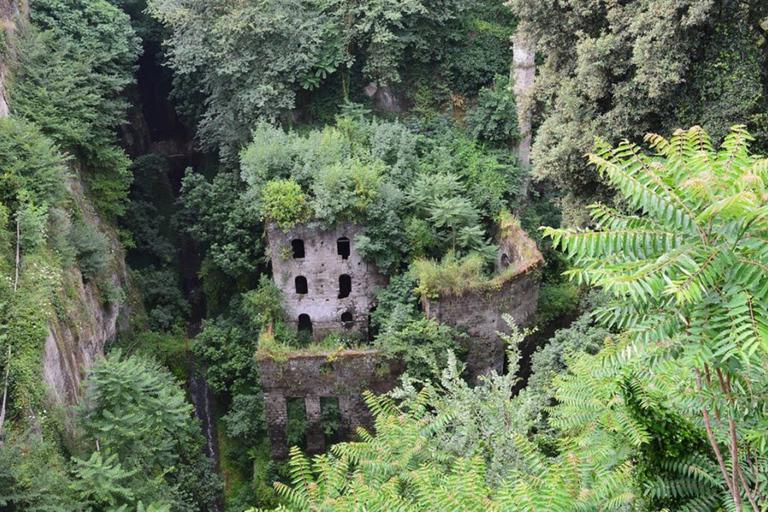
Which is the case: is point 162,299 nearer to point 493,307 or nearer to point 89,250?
point 89,250

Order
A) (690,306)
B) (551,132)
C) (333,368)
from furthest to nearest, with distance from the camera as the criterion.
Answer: (333,368), (551,132), (690,306)

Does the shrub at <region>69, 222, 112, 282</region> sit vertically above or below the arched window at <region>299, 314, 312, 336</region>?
above

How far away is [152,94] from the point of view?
104 ft

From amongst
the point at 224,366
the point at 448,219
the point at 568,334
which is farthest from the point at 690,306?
→ the point at 224,366

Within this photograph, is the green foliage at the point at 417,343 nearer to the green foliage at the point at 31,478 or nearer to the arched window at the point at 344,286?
the arched window at the point at 344,286

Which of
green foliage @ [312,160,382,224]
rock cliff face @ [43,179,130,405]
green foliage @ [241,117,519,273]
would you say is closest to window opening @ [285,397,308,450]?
green foliage @ [241,117,519,273]

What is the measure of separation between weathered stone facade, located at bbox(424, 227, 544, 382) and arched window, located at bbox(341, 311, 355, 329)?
10.7ft

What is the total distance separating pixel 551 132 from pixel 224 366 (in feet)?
42.6

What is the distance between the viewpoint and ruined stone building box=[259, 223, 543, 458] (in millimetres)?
18562

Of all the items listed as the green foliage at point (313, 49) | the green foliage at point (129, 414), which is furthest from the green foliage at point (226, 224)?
the green foliage at point (129, 414)

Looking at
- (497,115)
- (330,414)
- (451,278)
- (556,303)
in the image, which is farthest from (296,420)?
(497,115)

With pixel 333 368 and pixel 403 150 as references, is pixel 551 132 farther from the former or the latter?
pixel 333 368

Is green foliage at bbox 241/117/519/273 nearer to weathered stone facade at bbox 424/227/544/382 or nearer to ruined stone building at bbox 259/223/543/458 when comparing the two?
ruined stone building at bbox 259/223/543/458

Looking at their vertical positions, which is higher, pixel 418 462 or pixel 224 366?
pixel 418 462
